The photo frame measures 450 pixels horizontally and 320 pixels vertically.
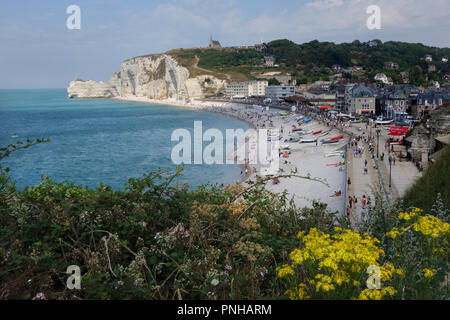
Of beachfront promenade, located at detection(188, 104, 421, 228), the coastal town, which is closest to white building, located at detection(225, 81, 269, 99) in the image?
the coastal town

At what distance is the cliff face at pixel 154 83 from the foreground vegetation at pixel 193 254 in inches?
4989

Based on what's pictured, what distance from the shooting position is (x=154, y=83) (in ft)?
484

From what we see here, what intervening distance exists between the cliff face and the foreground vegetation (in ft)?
416

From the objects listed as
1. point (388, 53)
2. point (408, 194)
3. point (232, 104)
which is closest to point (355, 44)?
point (388, 53)

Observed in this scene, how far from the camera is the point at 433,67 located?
136m

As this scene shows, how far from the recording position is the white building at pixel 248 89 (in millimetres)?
112562

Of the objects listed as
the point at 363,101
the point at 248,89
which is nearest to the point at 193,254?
the point at 363,101

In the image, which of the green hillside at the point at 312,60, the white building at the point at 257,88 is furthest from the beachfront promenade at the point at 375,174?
the green hillside at the point at 312,60

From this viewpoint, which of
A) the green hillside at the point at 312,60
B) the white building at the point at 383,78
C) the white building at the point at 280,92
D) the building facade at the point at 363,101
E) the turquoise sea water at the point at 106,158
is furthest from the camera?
the green hillside at the point at 312,60

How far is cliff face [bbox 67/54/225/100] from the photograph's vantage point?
130 metres

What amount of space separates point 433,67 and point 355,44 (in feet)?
232

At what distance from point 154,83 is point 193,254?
151m

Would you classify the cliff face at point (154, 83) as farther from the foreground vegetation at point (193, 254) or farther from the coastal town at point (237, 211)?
the foreground vegetation at point (193, 254)
